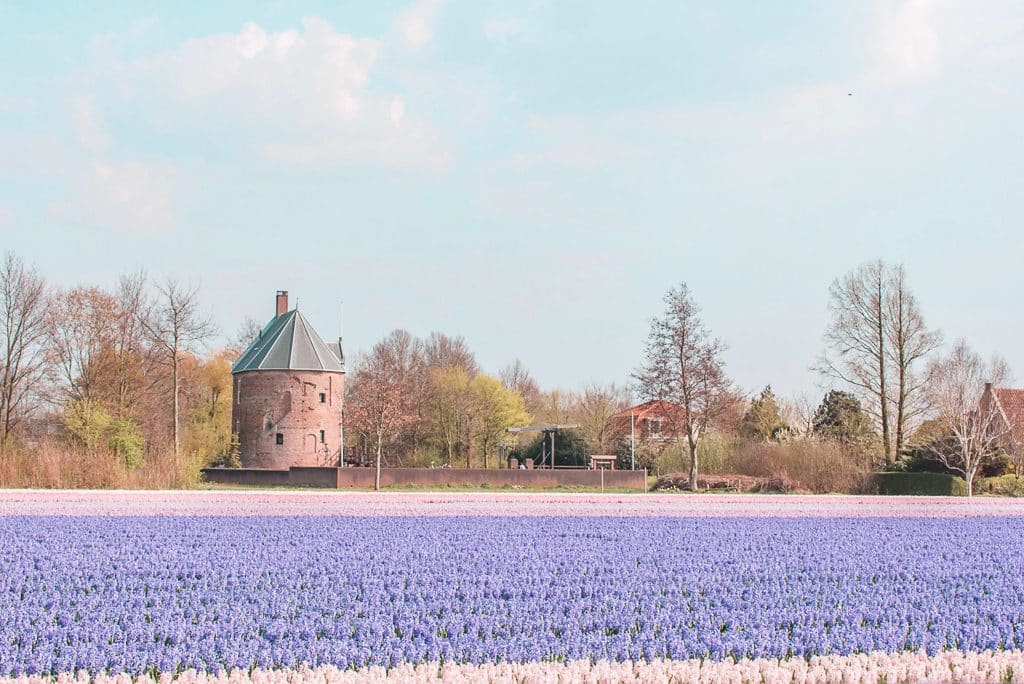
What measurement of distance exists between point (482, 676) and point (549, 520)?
555 inches

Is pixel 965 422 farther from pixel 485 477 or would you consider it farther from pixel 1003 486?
pixel 485 477

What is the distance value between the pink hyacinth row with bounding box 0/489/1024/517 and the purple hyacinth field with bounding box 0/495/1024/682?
13.0 feet

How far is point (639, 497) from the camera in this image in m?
31.2

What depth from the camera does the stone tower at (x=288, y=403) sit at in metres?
57.3

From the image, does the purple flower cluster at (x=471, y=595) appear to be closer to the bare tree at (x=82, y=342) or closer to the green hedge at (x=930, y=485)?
the green hedge at (x=930, y=485)

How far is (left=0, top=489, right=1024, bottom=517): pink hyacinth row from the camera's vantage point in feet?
77.4

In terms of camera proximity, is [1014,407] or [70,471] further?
[1014,407]

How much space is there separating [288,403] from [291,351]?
9.73 feet

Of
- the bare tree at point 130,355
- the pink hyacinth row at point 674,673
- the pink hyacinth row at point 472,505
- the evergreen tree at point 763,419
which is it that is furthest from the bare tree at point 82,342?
the pink hyacinth row at point 674,673

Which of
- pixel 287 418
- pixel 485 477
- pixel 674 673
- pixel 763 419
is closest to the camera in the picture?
pixel 674 673

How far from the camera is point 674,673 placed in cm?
812

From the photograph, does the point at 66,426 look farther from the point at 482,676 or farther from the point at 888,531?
the point at 482,676

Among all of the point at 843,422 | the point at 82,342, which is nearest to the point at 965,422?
the point at 843,422

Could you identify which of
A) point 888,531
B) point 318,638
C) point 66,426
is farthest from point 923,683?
point 66,426
